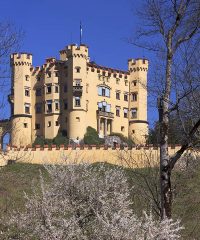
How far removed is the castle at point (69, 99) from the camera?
70.7 metres

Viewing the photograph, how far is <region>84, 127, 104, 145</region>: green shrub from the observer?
68375 millimetres

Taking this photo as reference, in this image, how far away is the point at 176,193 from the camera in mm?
14281

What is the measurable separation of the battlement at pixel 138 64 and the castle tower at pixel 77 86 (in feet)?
29.6

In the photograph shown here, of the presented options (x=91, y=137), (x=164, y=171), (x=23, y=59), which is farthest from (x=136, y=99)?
(x=164, y=171)

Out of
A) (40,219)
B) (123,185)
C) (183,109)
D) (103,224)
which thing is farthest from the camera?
(123,185)

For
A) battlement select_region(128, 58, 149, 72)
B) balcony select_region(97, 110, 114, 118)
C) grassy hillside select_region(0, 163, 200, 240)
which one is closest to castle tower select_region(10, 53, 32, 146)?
balcony select_region(97, 110, 114, 118)

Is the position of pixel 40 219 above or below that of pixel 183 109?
below

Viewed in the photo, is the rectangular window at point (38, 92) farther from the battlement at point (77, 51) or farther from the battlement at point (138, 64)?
the battlement at point (138, 64)

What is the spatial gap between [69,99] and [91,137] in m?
6.37

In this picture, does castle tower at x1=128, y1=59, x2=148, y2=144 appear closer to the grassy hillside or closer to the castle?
the castle

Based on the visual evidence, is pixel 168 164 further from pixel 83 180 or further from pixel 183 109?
pixel 83 180

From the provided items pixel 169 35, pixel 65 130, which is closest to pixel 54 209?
pixel 169 35

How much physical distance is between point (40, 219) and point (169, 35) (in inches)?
164

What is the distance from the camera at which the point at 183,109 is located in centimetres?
1027
